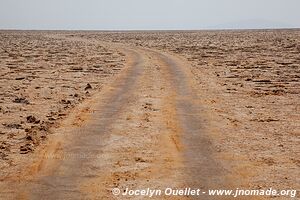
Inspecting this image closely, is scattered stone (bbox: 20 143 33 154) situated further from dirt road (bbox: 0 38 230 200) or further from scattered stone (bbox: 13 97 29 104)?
scattered stone (bbox: 13 97 29 104)

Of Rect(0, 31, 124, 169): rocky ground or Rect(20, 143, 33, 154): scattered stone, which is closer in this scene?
Rect(20, 143, 33, 154): scattered stone

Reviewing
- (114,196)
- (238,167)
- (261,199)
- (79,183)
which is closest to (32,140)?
(79,183)

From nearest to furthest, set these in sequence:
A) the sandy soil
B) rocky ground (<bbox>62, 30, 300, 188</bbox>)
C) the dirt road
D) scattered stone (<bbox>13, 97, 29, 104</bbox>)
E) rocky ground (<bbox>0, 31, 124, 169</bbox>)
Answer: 1. the dirt road
2. the sandy soil
3. rocky ground (<bbox>62, 30, 300, 188</bbox>)
4. rocky ground (<bbox>0, 31, 124, 169</bbox>)
5. scattered stone (<bbox>13, 97, 29, 104</bbox>)

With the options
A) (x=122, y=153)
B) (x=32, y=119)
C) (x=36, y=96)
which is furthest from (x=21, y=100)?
(x=122, y=153)

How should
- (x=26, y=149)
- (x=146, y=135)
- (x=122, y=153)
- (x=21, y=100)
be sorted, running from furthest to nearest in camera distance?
(x=21, y=100)
(x=146, y=135)
(x=26, y=149)
(x=122, y=153)

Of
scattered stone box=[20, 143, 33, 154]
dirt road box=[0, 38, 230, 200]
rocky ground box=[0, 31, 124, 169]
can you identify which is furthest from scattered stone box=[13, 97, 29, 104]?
scattered stone box=[20, 143, 33, 154]

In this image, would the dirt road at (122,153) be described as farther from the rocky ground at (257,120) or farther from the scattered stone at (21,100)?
the scattered stone at (21,100)

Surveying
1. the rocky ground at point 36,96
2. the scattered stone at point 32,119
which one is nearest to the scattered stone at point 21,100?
the rocky ground at point 36,96

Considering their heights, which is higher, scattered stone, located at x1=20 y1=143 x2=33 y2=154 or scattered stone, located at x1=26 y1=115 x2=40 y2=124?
scattered stone, located at x1=26 y1=115 x2=40 y2=124

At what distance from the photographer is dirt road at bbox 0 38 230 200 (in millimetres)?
8438

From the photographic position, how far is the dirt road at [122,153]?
844cm

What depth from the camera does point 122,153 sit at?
34.3ft

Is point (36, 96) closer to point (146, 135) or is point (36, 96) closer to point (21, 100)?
point (21, 100)

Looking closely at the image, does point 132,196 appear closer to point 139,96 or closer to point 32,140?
point 32,140
